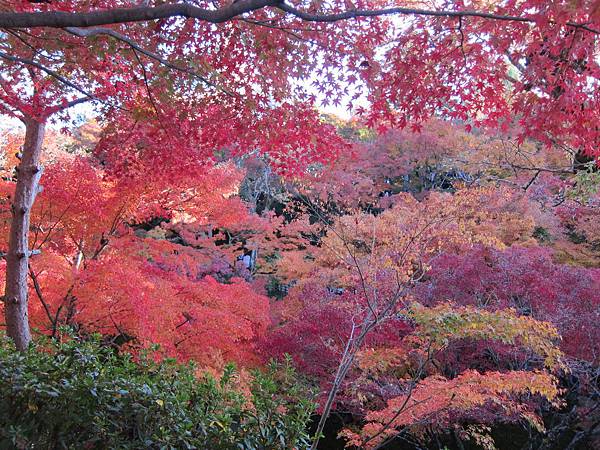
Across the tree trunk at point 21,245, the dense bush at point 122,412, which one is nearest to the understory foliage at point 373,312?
the tree trunk at point 21,245

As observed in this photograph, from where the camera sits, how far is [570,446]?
7660mm

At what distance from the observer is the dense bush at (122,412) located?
2314 mm

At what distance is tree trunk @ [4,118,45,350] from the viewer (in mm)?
5094

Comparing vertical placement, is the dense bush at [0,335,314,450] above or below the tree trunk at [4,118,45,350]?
below

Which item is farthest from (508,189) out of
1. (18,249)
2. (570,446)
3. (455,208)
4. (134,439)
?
(134,439)

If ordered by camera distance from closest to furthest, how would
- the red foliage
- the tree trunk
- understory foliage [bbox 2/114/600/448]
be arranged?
1. the tree trunk
2. understory foliage [bbox 2/114/600/448]
3. the red foliage

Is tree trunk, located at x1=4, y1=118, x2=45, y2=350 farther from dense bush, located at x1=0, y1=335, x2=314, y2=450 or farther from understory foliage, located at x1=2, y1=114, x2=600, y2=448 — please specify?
dense bush, located at x1=0, y1=335, x2=314, y2=450

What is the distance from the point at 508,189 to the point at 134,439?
12.2m

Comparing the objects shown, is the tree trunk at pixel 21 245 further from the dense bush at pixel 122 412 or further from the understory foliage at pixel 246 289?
the dense bush at pixel 122 412

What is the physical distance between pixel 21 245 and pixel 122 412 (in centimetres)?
364

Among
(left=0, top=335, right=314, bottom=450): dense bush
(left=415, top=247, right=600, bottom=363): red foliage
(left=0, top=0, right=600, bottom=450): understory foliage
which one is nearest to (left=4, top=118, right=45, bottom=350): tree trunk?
(left=0, top=0, right=600, bottom=450): understory foliage

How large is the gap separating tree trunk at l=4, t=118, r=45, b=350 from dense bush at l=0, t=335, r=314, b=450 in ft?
8.97

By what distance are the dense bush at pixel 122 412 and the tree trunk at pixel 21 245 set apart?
273 cm

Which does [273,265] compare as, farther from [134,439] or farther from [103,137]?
[134,439]
